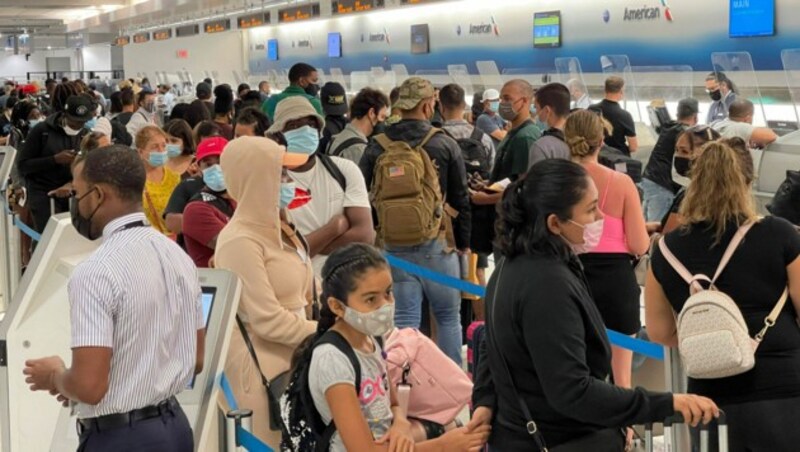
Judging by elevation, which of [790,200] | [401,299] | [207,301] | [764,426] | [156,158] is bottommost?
[401,299]

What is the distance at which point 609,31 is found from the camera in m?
18.8

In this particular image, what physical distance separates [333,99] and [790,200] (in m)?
4.18

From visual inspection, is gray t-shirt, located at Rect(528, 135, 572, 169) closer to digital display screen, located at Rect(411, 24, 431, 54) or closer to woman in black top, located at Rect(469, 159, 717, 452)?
woman in black top, located at Rect(469, 159, 717, 452)

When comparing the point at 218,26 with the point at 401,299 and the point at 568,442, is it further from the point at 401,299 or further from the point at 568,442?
the point at 568,442

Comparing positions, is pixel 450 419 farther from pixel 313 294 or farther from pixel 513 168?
pixel 513 168

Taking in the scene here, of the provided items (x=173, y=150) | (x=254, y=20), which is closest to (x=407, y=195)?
(x=173, y=150)

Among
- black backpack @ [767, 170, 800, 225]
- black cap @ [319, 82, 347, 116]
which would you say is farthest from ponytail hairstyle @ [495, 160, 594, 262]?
black cap @ [319, 82, 347, 116]

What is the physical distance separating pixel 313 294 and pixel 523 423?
148 cm

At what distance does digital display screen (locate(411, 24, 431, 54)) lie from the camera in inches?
990

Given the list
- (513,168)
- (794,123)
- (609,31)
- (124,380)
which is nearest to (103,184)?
(124,380)

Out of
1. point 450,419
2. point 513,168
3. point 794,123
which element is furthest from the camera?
point 794,123

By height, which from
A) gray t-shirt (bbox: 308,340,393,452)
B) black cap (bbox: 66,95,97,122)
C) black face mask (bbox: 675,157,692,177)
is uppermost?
black cap (bbox: 66,95,97,122)

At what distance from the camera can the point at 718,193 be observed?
3471 mm

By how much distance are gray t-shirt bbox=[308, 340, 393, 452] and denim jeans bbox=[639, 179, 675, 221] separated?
5.87m
